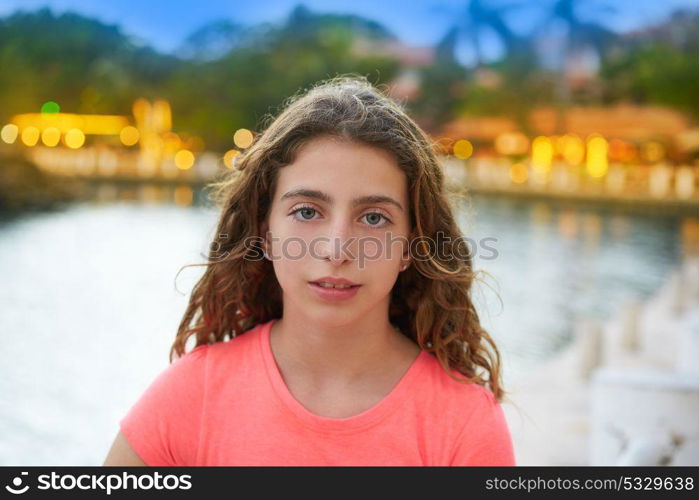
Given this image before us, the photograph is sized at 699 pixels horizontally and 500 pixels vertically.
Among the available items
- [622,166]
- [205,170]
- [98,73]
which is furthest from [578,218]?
[98,73]

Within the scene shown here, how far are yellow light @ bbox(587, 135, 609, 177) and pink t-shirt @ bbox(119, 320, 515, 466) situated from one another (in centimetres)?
2745

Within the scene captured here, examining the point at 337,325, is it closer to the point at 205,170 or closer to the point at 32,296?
the point at 32,296

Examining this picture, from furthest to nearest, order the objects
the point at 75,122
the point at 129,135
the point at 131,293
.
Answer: the point at 129,135 < the point at 75,122 < the point at 131,293

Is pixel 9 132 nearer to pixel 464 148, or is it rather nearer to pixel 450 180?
pixel 464 148

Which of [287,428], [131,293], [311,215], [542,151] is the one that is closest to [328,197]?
[311,215]

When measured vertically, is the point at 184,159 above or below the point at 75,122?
below

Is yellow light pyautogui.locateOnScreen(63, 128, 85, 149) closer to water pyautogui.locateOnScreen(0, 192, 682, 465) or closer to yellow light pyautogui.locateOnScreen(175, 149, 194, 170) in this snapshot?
yellow light pyautogui.locateOnScreen(175, 149, 194, 170)

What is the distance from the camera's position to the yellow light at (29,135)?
3238 cm

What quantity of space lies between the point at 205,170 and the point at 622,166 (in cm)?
1348

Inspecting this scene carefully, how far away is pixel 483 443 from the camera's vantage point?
116cm

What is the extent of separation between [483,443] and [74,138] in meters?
33.7

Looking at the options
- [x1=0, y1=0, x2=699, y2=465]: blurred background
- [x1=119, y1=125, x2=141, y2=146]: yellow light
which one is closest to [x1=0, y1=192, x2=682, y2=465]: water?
[x1=0, y1=0, x2=699, y2=465]: blurred background

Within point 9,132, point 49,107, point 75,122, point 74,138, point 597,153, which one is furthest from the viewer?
point 74,138

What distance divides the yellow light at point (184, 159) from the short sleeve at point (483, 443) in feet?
95.5
